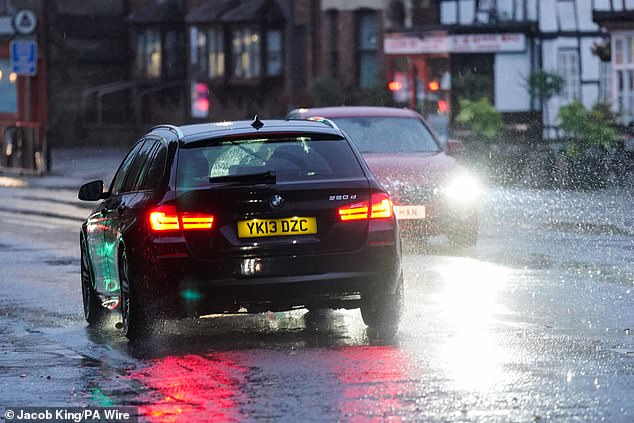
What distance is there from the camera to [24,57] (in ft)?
130

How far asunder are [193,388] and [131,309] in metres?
1.80

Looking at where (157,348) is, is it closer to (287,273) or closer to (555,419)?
(287,273)

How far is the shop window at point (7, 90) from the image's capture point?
50.7 metres

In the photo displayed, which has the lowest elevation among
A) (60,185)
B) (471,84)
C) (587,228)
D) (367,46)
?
(60,185)

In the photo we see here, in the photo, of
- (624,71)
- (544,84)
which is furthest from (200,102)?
(624,71)

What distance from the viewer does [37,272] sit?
1616 cm

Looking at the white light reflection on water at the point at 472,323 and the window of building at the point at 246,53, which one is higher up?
the window of building at the point at 246,53

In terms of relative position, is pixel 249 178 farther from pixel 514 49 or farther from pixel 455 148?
pixel 514 49

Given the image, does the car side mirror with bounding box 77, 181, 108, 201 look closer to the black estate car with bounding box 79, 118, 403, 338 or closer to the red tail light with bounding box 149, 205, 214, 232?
the black estate car with bounding box 79, 118, 403, 338

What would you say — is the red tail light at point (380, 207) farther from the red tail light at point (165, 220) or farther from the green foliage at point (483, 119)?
the green foliage at point (483, 119)

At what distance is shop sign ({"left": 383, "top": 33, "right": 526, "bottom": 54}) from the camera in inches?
1806

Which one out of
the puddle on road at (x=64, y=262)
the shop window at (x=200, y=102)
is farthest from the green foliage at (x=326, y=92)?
the puddle on road at (x=64, y=262)

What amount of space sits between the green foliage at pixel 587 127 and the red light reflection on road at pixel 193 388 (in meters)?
20.8

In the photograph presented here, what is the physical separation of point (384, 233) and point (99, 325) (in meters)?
2.43
